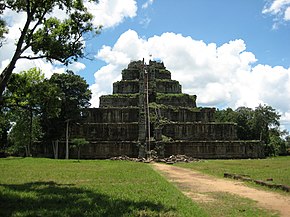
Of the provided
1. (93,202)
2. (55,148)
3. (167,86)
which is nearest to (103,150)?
(55,148)

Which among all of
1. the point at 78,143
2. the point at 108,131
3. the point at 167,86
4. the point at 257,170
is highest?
the point at 167,86

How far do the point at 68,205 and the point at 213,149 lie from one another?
33570 mm

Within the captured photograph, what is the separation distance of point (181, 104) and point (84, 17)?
113ft

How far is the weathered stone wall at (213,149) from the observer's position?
40.4 m

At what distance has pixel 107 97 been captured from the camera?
47406 millimetres

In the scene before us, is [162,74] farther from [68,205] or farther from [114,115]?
[68,205]

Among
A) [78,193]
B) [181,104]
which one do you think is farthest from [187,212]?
[181,104]

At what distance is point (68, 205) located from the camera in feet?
30.0

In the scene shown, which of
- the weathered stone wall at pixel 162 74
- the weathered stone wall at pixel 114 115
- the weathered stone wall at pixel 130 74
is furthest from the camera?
the weathered stone wall at pixel 162 74

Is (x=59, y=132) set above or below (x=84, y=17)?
below

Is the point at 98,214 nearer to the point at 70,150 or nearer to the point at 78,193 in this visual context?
the point at 78,193

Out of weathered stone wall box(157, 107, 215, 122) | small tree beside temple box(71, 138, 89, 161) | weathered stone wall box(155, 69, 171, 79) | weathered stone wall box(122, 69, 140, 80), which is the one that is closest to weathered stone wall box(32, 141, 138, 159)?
small tree beside temple box(71, 138, 89, 161)

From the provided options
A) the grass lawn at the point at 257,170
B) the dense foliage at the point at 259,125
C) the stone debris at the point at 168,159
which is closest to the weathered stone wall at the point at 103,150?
the stone debris at the point at 168,159

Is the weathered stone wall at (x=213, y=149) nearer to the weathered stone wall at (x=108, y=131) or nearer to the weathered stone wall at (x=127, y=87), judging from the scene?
the weathered stone wall at (x=108, y=131)
